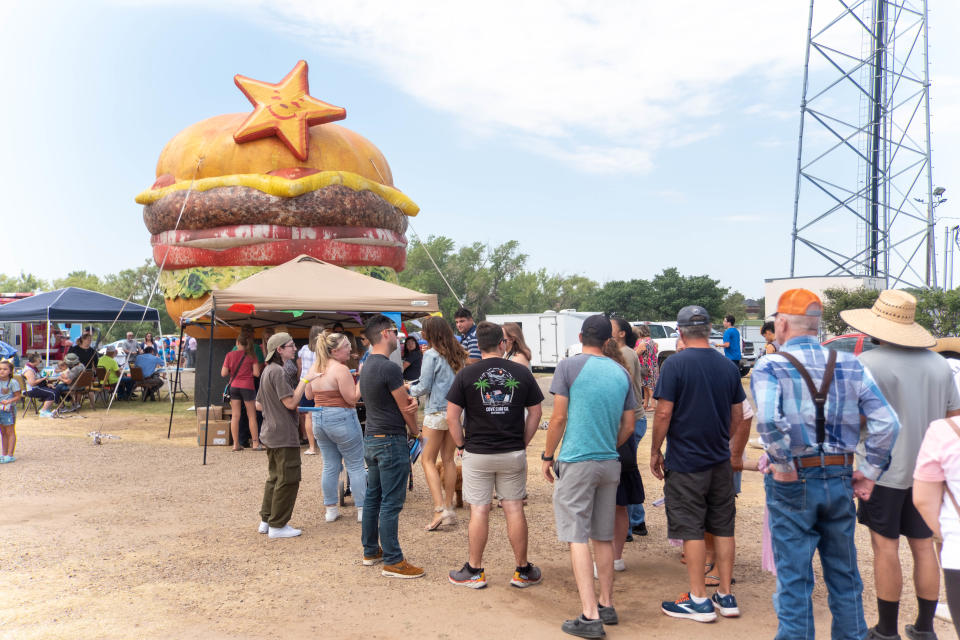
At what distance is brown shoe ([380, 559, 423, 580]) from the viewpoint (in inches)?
193

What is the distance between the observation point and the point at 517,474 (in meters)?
4.66

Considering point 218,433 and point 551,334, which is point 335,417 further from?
point 551,334

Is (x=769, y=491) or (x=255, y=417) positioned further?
(x=255, y=417)

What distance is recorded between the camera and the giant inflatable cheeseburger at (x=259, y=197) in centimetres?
1202

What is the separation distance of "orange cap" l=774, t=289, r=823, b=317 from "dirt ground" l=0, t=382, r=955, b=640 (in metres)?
1.97

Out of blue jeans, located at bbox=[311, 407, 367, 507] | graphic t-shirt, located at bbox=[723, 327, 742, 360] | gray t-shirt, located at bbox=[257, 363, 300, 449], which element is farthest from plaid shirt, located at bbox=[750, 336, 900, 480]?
graphic t-shirt, located at bbox=[723, 327, 742, 360]

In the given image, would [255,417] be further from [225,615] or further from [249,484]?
[225,615]

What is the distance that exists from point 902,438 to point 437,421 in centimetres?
358

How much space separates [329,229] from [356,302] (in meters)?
2.90

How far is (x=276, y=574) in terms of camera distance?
5.04 metres

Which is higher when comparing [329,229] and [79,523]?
[329,229]

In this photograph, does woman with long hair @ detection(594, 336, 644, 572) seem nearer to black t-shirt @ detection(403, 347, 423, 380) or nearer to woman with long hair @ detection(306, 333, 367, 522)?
woman with long hair @ detection(306, 333, 367, 522)

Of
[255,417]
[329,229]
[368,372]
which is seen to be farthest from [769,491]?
[329,229]

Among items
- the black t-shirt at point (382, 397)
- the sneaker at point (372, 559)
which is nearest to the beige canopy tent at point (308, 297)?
the sneaker at point (372, 559)
